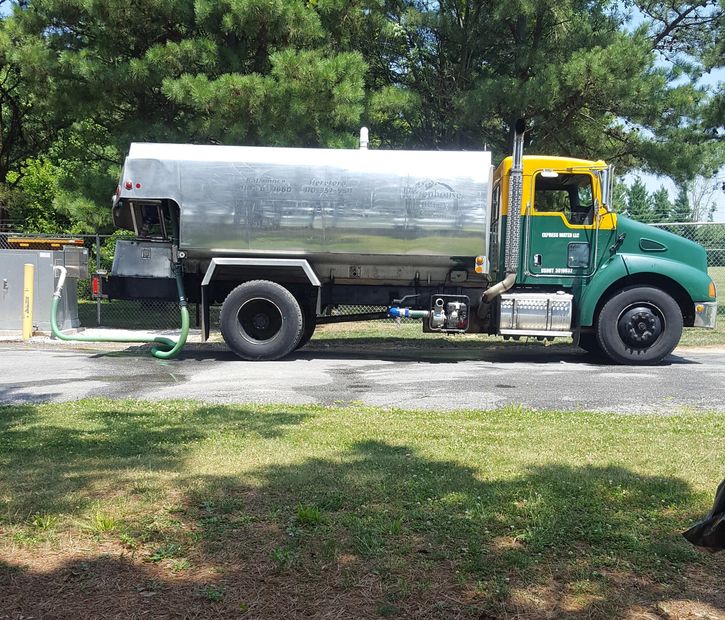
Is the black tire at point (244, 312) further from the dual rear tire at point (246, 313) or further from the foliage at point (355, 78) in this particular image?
the foliage at point (355, 78)

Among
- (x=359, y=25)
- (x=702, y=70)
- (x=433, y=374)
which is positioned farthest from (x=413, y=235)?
(x=702, y=70)

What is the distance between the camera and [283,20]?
573 inches

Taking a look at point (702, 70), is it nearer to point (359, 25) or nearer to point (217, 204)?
point (359, 25)

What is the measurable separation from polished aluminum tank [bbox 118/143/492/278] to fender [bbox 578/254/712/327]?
1.78 meters

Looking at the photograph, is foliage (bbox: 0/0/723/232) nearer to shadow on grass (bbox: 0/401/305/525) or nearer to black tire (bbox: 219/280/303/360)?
black tire (bbox: 219/280/303/360)

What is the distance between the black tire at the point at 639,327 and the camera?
1113cm

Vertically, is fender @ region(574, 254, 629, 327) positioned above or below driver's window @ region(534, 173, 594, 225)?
below

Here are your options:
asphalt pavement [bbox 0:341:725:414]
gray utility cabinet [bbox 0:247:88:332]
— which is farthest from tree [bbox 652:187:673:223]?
gray utility cabinet [bbox 0:247:88:332]

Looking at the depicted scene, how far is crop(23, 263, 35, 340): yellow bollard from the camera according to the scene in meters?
14.7

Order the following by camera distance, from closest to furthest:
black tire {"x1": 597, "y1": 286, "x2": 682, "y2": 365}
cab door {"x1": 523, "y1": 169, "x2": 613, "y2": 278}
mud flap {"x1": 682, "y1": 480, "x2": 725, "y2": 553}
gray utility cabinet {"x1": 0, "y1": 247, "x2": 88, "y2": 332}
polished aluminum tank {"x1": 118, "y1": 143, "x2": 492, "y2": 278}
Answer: mud flap {"x1": 682, "y1": 480, "x2": 725, "y2": 553}, polished aluminum tank {"x1": 118, "y1": 143, "x2": 492, "y2": 278}, black tire {"x1": 597, "y1": 286, "x2": 682, "y2": 365}, cab door {"x1": 523, "y1": 169, "x2": 613, "y2": 278}, gray utility cabinet {"x1": 0, "y1": 247, "x2": 88, "y2": 332}

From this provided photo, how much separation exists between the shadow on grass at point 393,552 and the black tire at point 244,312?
6.69 metres

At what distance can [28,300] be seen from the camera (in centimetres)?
1481

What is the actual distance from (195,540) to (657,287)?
31.3 feet

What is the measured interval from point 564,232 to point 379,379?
4033 millimetres
